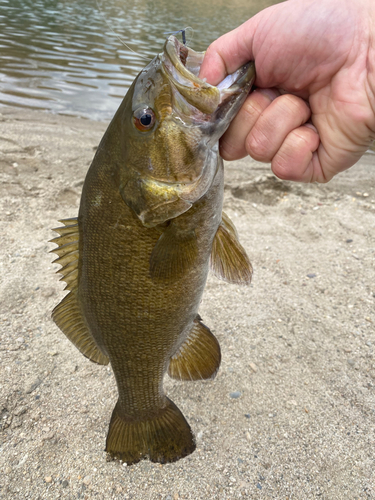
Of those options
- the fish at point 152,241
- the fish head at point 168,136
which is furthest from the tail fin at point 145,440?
the fish head at point 168,136

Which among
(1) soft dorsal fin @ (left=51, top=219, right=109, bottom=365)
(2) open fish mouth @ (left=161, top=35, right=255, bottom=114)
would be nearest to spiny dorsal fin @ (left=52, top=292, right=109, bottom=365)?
(1) soft dorsal fin @ (left=51, top=219, right=109, bottom=365)

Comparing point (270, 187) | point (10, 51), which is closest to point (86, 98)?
point (10, 51)

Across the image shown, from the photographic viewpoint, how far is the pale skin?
6.57ft

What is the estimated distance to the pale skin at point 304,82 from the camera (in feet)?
6.57

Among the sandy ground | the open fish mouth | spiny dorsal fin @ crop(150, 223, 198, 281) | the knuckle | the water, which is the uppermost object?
the open fish mouth

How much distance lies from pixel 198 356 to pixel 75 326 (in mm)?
754

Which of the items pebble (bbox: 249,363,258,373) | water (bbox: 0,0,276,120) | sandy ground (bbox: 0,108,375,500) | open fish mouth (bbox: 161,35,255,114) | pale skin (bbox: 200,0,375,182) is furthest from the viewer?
water (bbox: 0,0,276,120)

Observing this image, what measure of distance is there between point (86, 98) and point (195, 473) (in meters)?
8.85

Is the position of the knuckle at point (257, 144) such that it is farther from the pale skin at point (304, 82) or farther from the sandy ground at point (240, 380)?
the sandy ground at point (240, 380)

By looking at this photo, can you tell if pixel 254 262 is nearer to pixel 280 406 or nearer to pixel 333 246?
pixel 333 246

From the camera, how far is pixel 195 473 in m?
2.47

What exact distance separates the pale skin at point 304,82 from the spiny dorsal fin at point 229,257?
1.56ft

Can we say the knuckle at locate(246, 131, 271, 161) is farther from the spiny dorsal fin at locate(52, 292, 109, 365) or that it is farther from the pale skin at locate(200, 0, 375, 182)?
the spiny dorsal fin at locate(52, 292, 109, 365)

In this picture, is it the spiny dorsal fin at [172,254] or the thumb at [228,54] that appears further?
the thumb at [228,54]
